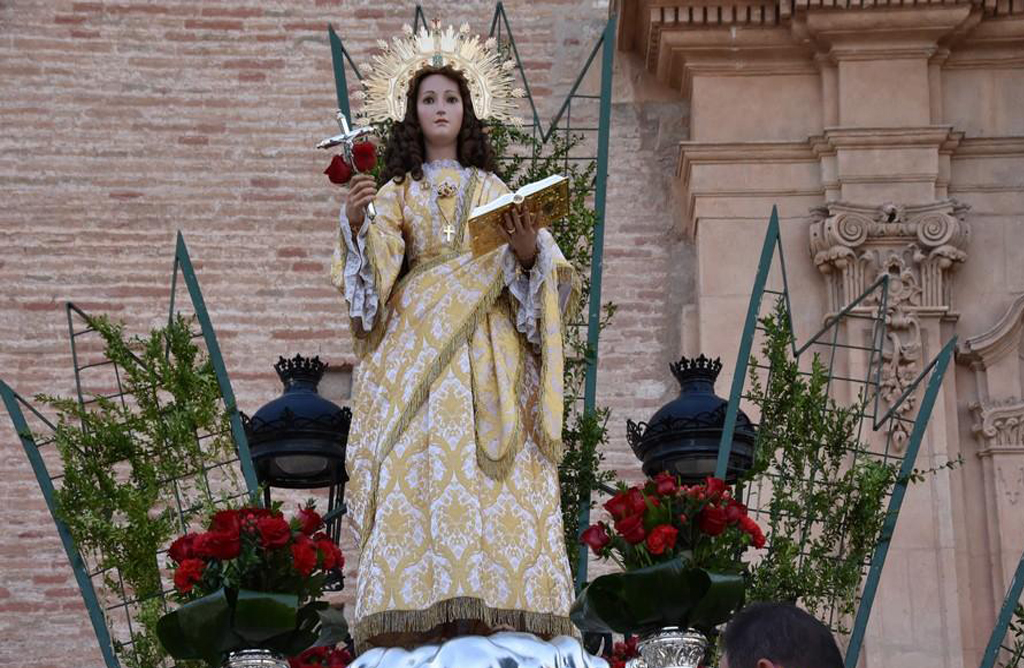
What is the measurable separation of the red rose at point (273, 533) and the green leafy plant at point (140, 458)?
107cm

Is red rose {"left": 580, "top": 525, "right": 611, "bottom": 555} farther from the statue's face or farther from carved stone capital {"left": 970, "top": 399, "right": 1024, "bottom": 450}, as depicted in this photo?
carved stone capital {"left": 970, "top": 399, "right": 1024, "bottom": 450}

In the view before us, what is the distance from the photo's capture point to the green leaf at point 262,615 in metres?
6.54

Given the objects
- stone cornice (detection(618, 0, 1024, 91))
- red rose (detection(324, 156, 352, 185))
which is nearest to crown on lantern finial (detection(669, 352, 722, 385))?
red rose (detection(324, 156, 352, 185))

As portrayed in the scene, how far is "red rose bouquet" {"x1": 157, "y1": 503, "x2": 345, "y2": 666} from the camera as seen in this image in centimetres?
655

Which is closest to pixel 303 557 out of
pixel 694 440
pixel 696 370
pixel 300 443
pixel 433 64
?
pixel 300 443

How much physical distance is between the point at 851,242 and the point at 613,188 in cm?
130

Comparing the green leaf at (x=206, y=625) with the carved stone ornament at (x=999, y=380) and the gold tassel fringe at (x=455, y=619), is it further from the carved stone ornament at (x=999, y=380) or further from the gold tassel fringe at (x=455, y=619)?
the carved stone ornament at (x=999, y=380)

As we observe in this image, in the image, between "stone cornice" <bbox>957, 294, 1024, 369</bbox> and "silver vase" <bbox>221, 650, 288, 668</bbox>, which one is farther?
"stone cornice" <bbox>957, 294, 1024, 369</bbox>

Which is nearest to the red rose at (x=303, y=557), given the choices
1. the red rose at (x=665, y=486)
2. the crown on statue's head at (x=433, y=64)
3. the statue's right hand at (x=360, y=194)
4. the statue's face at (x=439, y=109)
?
the red rose at (x=665, y=486)

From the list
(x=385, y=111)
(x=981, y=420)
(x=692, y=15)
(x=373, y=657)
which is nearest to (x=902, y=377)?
(x=981, y=420)

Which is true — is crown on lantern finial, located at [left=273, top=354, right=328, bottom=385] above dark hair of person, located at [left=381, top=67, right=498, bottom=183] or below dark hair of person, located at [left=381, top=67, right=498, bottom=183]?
below

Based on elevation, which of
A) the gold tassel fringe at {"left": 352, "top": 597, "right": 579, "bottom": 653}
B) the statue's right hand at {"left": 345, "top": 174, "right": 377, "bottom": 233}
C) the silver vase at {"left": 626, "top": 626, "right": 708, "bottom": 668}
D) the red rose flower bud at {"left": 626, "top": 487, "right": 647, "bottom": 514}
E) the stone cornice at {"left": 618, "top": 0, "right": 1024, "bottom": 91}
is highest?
the stone cornice at {"left": 618, "top": 0, "right": 1024, "bottom": 91}

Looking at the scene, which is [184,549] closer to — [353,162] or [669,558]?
[353,162]

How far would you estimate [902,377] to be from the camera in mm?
10688
